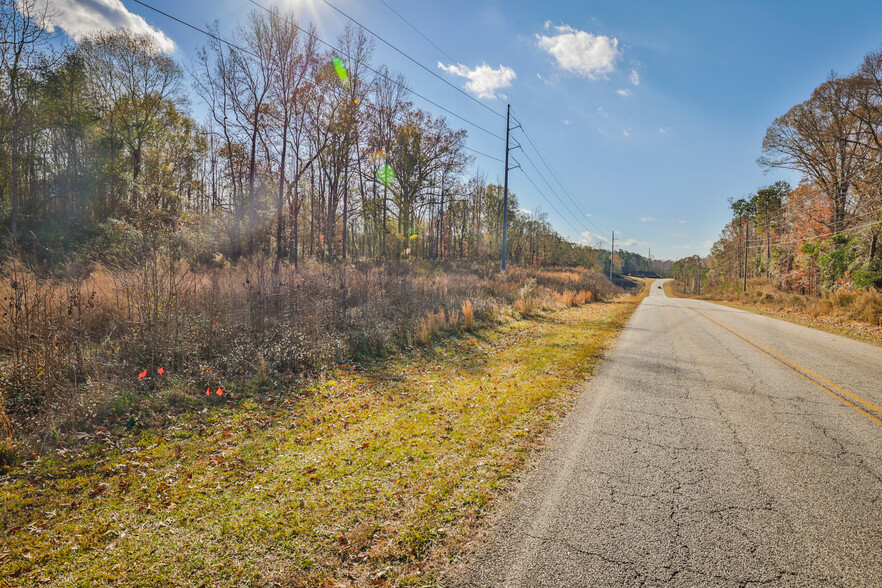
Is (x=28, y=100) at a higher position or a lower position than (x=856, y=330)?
higher

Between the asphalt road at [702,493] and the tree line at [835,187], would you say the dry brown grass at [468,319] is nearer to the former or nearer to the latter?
the asphalt road at [702,493]

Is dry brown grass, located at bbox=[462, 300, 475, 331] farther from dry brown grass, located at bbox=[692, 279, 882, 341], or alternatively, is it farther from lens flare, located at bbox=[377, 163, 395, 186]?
lens flare, located at bbox=[377, 163, 395, 186]

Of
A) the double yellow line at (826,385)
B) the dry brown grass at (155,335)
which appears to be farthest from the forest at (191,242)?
the double yellow line at (826,385)

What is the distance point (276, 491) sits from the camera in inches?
134

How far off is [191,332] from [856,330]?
21.7 meters

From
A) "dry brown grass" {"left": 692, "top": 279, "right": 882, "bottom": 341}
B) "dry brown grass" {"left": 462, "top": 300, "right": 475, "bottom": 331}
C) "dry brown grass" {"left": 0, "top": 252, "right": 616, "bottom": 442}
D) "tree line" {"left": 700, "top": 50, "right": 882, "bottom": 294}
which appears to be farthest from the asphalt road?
"tree line" {"left": 700, "top": 50, "right": 882, "bottom": 294}

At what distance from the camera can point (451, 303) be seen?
45.3 feet

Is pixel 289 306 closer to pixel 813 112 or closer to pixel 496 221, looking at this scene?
pixel 813 112

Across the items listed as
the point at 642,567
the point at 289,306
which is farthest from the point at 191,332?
the point at 642,567

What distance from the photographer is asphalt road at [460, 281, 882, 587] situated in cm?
241

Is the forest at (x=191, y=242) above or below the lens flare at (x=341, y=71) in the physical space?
below

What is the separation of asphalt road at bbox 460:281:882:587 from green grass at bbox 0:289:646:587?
46 cm

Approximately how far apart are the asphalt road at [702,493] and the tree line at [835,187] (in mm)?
22128

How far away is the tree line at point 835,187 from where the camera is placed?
67.1ft
